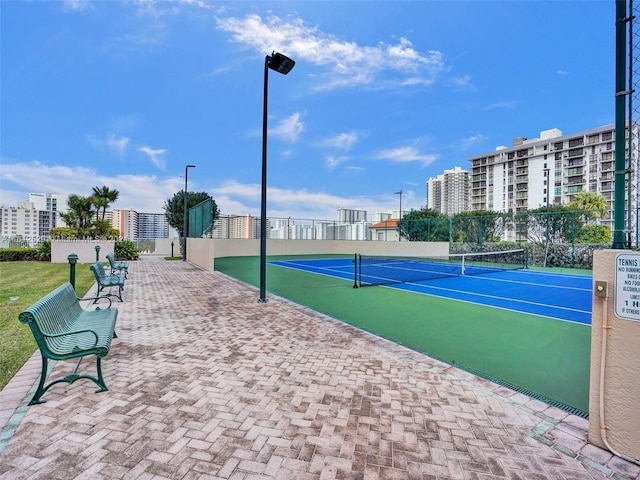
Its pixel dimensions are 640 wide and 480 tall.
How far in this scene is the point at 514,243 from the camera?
21.1 meters

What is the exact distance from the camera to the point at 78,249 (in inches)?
734

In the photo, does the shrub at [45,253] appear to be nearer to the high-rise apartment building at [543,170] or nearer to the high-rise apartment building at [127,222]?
the high-rise apartment building at [127,222]

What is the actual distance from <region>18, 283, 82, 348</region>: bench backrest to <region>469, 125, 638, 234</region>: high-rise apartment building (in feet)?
257

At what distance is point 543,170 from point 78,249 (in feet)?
300

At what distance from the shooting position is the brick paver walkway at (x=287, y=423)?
2215mm

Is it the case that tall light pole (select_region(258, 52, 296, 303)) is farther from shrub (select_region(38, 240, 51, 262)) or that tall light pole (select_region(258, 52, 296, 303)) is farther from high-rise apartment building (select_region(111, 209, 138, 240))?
high-rise apartment building (select_region(111, 209, 138, 240))

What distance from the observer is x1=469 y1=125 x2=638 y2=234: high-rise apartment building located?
7519 centimetres

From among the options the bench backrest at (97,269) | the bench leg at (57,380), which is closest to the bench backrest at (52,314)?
the bench leg at (57,380)

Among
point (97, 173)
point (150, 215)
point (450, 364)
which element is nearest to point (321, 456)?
point (450, 364)

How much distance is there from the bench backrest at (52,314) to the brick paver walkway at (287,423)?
2.00ft

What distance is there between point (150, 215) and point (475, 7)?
28547 mm

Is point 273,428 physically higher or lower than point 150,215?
lower

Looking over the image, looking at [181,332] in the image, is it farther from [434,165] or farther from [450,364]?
[434,165]

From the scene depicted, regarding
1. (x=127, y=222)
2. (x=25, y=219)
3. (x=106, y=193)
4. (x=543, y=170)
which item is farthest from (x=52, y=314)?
(x=543, y=170)
